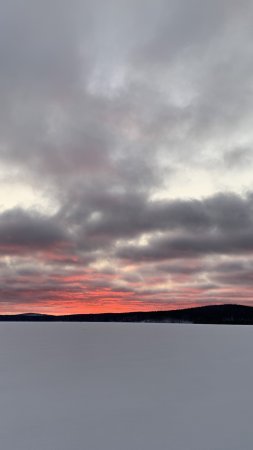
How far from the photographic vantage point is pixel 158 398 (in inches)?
1215

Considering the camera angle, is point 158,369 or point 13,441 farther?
point 158,369

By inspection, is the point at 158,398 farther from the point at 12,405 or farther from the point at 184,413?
the point at 12,405

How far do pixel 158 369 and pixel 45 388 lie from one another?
51.5 ft

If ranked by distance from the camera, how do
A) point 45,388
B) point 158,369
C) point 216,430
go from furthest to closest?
point 158,369, point 45,388, point 216,430

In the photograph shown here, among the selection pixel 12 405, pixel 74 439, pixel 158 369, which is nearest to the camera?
pixel 74 439

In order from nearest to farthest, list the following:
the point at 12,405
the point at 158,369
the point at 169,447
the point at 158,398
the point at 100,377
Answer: the point at 169,447, the point at 12,405, the point at 158,398, the point at 100,377, the point at 158,369

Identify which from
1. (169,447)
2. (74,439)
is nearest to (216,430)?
(169,447)

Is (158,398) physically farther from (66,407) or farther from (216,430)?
(216,430)

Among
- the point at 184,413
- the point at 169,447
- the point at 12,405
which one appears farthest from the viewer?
the point at 12,405

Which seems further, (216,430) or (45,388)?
(45,388)

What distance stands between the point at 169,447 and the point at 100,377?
22.8 meters

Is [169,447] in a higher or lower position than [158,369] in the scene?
lower

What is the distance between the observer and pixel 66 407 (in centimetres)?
2803

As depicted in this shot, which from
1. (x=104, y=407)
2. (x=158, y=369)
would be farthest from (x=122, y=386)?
(x=158, y=369)
